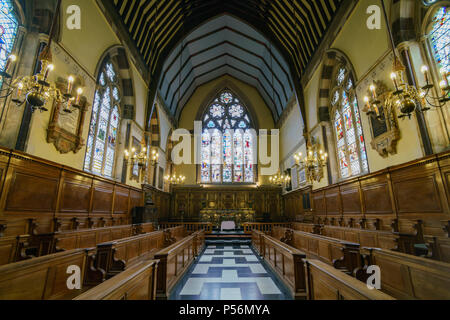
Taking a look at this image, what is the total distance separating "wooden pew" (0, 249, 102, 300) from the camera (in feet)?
6.09

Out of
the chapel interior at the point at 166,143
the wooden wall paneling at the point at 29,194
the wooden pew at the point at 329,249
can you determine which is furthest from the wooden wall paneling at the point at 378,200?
the wooden wall paneling at the point at 29,194

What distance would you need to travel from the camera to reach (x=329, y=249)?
4285 millimetres

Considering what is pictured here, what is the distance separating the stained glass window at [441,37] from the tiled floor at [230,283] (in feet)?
19.7

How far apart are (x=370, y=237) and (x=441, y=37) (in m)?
4.85

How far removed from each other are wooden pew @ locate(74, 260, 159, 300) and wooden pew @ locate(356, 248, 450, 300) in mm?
2680

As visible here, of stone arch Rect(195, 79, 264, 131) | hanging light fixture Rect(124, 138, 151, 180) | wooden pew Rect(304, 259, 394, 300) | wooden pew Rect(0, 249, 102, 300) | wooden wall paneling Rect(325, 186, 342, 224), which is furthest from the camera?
stone arch Rect(195, 79, 264, 131)

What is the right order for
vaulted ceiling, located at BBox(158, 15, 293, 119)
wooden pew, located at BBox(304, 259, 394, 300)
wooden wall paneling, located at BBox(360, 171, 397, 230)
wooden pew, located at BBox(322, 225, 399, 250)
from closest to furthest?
wooden pew, located at BBox(304, 259, 394, 300)
wooden pew, located at BBox(322, 225, 399, 250)
wooden wall paneling, located at BBox(360, 171, 397, 230)
vaulted ceiling, located at BBox(158, 15, 293, 119)

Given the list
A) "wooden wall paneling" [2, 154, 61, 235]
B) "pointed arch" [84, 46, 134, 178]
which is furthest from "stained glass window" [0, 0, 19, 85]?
"pointed arch" [84, 46, 134, 178]

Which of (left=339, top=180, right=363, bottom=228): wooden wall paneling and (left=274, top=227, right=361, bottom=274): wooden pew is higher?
(left=339, top=180, right=363, bottom=228): wooden wall paneling

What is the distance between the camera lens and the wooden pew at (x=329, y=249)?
338 cm

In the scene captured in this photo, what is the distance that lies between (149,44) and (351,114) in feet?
32.4

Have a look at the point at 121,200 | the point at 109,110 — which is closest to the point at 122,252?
the point at 121,200

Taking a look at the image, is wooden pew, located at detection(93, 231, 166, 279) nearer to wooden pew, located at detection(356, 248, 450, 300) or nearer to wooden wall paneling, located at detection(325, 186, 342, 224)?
wooden pew, located at detection(356, 248, 450, 300)

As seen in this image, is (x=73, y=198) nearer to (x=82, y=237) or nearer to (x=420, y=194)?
(x=82, y=237)
